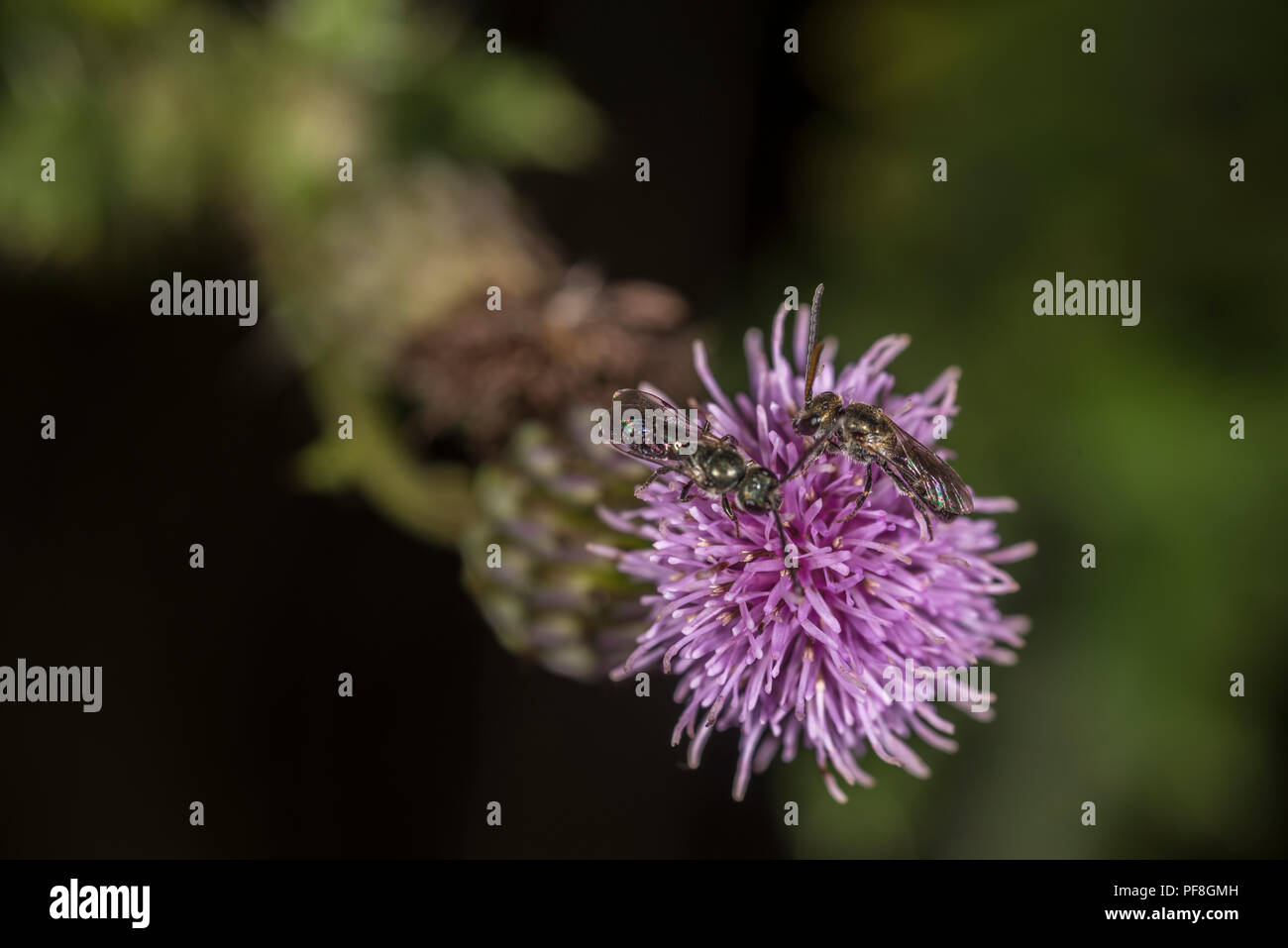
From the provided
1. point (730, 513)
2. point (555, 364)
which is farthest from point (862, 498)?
point (555, 364)

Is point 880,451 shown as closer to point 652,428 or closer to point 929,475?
point 929,475

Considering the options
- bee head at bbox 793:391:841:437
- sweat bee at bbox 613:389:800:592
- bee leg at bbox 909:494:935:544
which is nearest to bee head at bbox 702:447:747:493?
sweat bee at bbox 613:389:800:592

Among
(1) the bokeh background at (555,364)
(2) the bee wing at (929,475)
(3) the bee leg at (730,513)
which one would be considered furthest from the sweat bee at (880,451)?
(1) the bokeh background at (555,364)

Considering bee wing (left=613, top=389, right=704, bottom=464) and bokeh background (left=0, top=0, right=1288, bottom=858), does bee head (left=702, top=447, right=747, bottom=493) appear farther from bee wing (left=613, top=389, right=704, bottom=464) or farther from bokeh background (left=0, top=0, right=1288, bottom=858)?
bokeh background (left=0, top=0, right=1288, bottom=858)

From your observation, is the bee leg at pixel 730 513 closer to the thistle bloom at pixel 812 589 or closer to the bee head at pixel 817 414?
the thistle bloom at pixel 812 589
